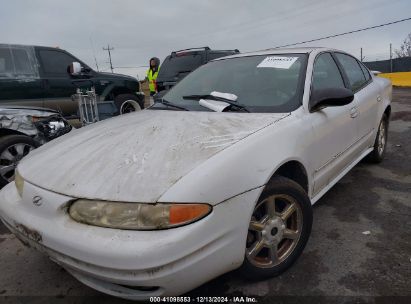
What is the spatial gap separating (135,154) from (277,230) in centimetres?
101

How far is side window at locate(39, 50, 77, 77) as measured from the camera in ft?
22.4

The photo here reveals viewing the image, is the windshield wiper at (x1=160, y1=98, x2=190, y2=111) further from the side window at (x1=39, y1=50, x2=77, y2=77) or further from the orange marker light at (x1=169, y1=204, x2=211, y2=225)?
the side window at (x1=39, y1=50, x2=77, y2=77)

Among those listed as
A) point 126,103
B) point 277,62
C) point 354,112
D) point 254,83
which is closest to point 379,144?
point 354,112

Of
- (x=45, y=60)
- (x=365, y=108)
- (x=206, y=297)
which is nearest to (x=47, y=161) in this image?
(x=206, y=297)

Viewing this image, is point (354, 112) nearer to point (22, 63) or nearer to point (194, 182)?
point (194, 182)

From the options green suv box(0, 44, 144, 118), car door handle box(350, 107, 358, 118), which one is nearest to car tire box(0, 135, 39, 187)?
green suv box(0, 44, 144, 118)

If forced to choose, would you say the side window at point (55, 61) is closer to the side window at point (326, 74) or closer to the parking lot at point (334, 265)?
the parking lot at point (334, 265)

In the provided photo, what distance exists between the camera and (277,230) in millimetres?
2289

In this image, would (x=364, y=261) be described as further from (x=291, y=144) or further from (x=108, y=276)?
(x=108, y=276)

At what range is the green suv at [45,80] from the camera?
20.9 feet

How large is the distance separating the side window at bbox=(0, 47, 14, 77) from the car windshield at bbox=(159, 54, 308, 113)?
4.34 metres

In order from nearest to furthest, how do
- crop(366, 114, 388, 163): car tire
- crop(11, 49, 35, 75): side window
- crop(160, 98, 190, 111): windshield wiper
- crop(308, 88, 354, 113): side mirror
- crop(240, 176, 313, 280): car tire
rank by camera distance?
crop(240, 176, 313, 280): car tire → crop(308, 88, 354, 113): side mirror → crop(160, 98, 190, 111): windshield wiper → crop(366, 114, 388, 163): car tire → crop(11, 49, 35, 75): side window

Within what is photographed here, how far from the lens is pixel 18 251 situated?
115 inches

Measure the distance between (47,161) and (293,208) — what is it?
5.32 ft
